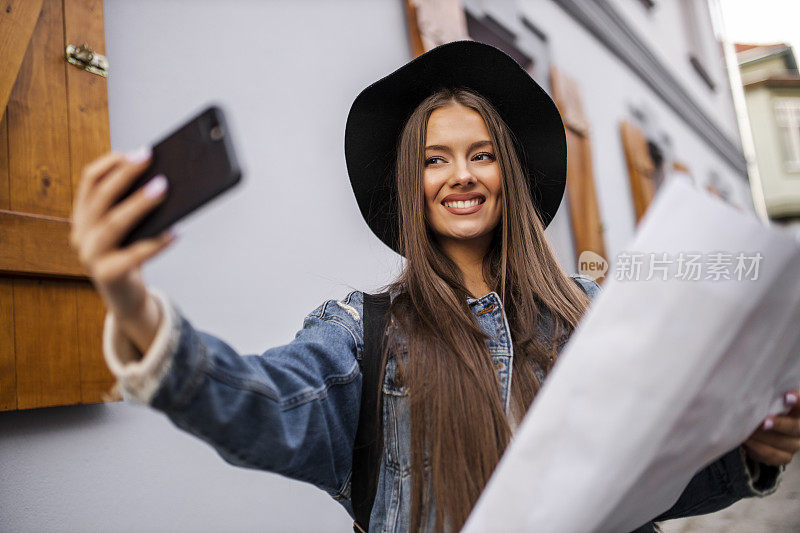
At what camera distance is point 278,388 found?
3.02 feet

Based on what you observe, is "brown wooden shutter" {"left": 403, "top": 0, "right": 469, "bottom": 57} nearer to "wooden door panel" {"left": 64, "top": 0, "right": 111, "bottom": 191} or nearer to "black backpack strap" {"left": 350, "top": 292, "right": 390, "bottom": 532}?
"wooden door panel" {"left": 64, "top": 0, "right": 111, "bottom": 191}

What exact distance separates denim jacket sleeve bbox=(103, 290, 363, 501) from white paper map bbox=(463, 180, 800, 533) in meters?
0.35

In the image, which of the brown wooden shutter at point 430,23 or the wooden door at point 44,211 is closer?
the wooden door at point 44,211

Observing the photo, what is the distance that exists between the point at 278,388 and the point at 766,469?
91cm

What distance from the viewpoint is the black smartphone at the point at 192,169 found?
0.59m

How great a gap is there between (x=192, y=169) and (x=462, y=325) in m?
0.81

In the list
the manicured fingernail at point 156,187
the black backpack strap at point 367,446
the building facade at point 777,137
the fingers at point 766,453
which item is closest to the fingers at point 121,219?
the manicured fingernail at point 156,187

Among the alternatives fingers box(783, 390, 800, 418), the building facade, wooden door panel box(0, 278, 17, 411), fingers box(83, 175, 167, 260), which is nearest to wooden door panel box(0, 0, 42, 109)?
wooden door panel box(0, 278, 17, 411)

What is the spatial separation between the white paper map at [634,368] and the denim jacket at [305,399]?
0.35 meters

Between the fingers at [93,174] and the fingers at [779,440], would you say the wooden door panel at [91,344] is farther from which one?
the fingers at [779,440]

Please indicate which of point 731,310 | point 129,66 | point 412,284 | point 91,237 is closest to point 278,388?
point 91,237

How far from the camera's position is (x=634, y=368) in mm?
642

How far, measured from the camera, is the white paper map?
635 millimetres

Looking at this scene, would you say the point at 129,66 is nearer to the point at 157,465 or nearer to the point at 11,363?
the point at 11,363
